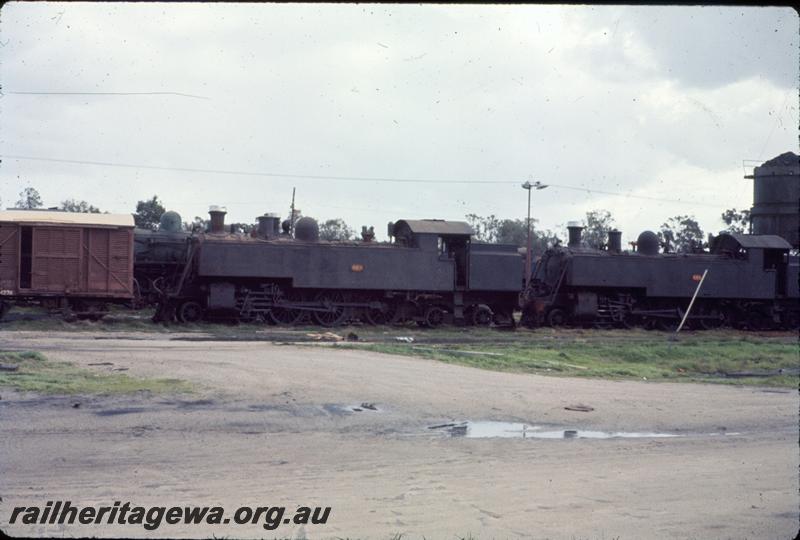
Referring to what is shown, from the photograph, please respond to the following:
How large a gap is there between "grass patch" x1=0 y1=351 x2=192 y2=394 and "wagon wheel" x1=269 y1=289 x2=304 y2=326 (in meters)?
13.6

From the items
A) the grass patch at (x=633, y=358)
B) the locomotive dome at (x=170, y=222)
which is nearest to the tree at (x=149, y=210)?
the locomotive dome at (x=170, y=222)

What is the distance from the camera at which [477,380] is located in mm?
15086

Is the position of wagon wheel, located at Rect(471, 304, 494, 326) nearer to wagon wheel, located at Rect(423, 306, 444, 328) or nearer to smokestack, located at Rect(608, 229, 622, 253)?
wagon wheel, located at Rect(423, 306, 444, 328)

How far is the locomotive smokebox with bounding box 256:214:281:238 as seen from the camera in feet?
94.6

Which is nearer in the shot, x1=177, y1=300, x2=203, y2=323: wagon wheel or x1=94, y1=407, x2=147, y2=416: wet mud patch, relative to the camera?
x1=94, y1=407, x2=147, y2=416: wet mud patch

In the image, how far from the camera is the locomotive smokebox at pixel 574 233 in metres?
32.7

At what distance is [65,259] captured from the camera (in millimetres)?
24984

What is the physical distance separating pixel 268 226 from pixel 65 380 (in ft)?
54.8

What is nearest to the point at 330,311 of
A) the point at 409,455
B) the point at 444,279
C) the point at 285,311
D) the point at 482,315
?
the point at 285,311

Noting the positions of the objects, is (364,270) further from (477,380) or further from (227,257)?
(477,380)

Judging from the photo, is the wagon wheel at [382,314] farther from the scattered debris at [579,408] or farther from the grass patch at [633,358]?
the scattered debris at [579,408]

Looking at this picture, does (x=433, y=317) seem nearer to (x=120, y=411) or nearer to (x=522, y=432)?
(x=522, y=432)

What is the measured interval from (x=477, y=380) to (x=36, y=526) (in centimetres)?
986

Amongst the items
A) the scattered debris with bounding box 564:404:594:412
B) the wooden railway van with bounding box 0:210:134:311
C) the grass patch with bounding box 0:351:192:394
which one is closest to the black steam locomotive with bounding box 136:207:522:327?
the wooden railway van with bounding box 0:210:134:311
